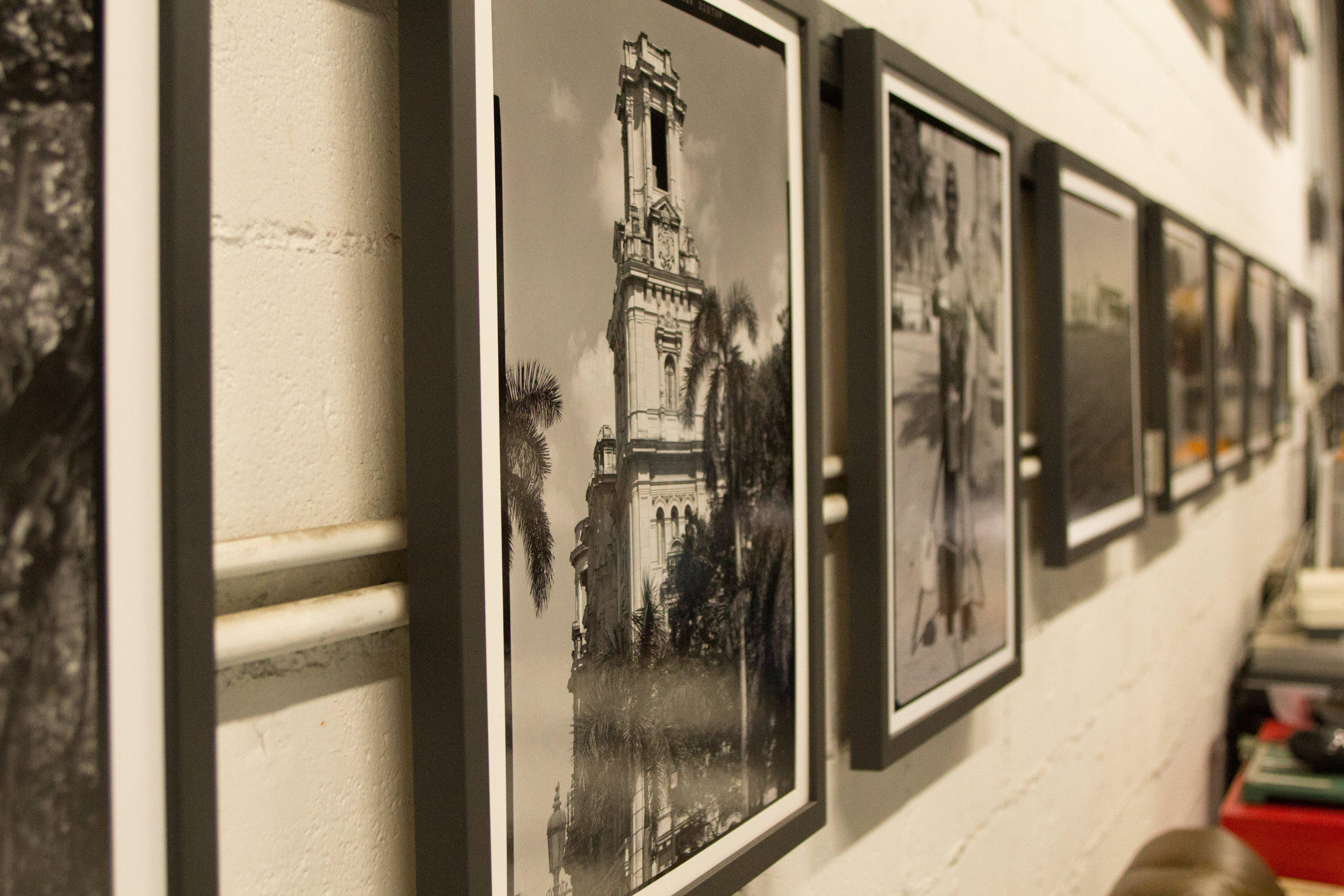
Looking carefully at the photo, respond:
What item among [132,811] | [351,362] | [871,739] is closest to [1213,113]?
[871,739]

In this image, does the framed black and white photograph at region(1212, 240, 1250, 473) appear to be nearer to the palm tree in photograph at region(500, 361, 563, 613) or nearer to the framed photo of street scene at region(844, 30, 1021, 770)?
the framed photo of street scene at region(844, 30, 1021, 770)

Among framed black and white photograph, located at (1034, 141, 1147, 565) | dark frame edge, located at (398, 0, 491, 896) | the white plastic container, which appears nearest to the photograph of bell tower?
dark frame edge, located at (398, 0, 491, 896)

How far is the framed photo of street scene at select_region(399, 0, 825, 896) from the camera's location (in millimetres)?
551

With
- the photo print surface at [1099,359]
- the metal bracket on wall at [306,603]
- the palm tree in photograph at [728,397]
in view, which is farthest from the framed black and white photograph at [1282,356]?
the metal bracket on wall at [306,603]

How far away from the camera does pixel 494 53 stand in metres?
0.58

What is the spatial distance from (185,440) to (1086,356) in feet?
4.58

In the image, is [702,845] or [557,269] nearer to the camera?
[557,269]

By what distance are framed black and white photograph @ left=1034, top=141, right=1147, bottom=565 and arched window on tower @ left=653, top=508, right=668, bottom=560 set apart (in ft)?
2.87

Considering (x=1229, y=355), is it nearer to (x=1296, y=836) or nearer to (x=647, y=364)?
(x=1296, y=836)

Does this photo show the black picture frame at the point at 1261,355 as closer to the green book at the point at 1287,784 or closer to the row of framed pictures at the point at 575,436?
the green book at the point at 1287,784

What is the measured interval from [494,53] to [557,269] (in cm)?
12

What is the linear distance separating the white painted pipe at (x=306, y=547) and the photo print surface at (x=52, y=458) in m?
0.08

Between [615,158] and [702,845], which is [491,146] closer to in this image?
[615,158]

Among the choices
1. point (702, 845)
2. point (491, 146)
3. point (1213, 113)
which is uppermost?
point (1213, 113)
